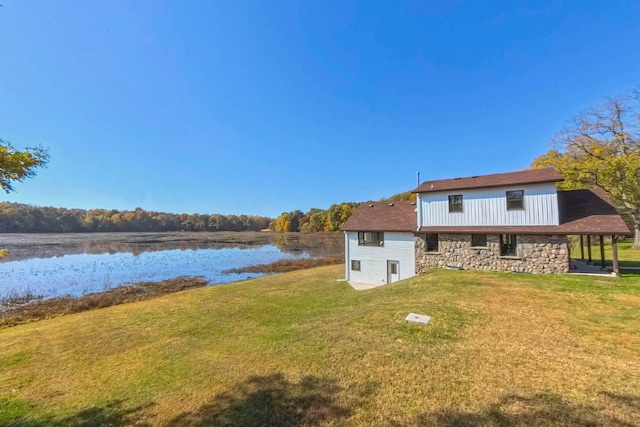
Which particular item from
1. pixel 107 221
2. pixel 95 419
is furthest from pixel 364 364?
pixel 107 221

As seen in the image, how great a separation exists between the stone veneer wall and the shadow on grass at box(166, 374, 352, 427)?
12.5 meters

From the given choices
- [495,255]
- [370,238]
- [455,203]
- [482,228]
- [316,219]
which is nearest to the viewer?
[495,255]

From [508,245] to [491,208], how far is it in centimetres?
210

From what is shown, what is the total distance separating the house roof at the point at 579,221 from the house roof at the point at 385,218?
6.78 ft

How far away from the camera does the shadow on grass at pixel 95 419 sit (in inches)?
196

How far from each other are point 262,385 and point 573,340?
7.20 metres

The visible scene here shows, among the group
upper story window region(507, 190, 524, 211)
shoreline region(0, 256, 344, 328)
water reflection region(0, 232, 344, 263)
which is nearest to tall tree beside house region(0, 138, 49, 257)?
shoreline region(0, 256, 344, 328)

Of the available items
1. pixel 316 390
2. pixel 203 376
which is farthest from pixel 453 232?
pixel 203 376

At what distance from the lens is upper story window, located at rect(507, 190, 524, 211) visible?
14.1 meters

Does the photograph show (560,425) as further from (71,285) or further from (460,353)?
(71,285)

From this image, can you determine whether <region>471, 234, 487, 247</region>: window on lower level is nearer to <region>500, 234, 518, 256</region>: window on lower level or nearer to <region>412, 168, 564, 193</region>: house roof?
<region>500, 234, 518, 256</region>: window on lower level

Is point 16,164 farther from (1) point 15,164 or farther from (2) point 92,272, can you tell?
(2) point 92,272

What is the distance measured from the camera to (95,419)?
5.11 meters

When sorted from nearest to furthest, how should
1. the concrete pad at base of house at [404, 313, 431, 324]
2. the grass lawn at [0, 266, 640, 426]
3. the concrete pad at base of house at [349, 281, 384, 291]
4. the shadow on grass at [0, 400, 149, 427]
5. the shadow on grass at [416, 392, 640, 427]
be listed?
1. the shadow on grass at [416, 392, 640, 427]
2. the grass lawn at [0, 266, 640, 426]
3. the shadow on grass at [0, 400, 149, 427]
4. the concrete pad at base of house at [404, 313, 431, 324]
5. the concrete pad at base of house at [349, 281, 384, 291]
